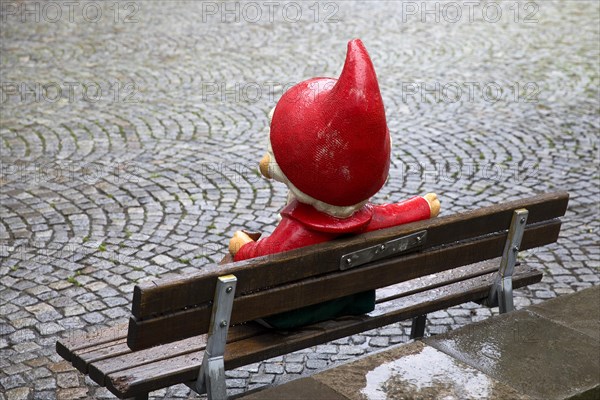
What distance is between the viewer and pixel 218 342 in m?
3.49

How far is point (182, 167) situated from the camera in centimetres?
759

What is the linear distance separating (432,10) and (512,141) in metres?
5.93

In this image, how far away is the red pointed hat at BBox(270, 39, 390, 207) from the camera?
11.7ft

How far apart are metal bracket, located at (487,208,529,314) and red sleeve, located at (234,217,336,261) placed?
86 centimetres

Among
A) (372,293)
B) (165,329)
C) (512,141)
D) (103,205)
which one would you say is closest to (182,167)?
(103,205)

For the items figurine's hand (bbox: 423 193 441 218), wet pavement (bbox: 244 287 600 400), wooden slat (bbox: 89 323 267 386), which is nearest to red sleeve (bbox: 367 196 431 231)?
figurine's hand (bbox: 423 193 441 218)

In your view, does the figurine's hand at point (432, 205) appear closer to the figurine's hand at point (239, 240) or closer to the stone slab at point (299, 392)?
the figurine's hand at point (239, 240)

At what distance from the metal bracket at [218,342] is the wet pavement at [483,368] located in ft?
0.48

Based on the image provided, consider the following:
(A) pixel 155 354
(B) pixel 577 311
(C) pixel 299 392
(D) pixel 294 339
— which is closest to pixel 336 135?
(D) pixel 294 339

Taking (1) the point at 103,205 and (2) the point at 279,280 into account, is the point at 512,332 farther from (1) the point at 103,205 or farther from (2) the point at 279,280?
(1) the point at 103,205

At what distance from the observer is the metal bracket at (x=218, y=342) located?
3389 millimetres

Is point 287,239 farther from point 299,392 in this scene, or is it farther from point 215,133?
point 215,133

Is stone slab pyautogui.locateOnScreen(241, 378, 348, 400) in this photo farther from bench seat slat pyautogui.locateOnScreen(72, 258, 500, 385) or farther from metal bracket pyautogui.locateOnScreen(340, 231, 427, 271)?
metal bracket pyautogui.locateOnScreen(340, 231, 427, 271)

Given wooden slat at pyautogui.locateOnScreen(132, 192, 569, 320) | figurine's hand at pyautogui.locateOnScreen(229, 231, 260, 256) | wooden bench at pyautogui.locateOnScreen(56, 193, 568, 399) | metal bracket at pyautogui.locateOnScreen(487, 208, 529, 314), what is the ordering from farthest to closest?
metal bracket at pyautogui.locateOnScreen(487, 208, 529, 314)
figurine's hand at pyautogui.locateOnScreen(229, 231, 260, 256)
wooden bench at pyautogui.locateOnScreen(56, 193, 568, 399)
wooden slat at pyautogui.locateOnScreen(132, 192, 569, 320)
